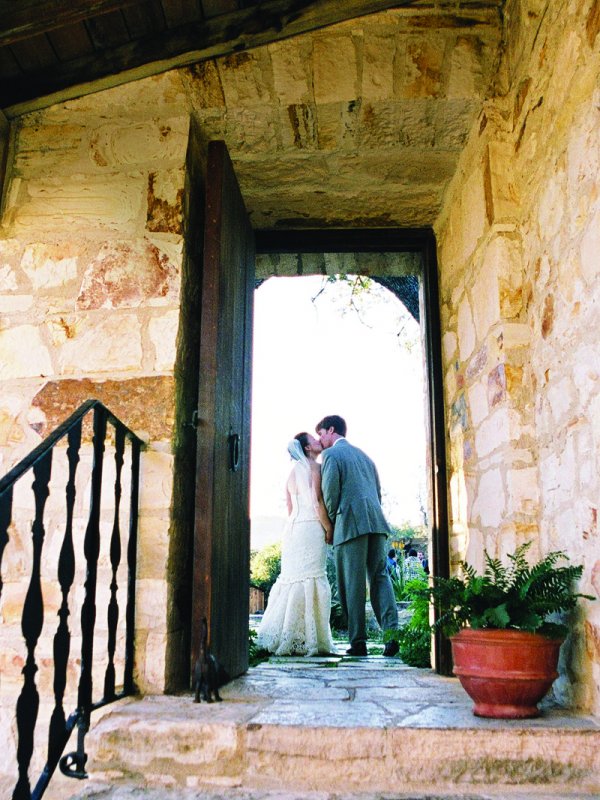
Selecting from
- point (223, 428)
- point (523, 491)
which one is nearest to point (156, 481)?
point (223, 428)

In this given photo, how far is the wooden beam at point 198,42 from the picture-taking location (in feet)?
8.88

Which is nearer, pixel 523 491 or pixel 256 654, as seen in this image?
pixel 523 491

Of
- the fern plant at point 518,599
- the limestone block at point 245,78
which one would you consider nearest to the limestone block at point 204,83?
the limestone block at point 245,78

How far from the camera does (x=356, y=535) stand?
423 cm

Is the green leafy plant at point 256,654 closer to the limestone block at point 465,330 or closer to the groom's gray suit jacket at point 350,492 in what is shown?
the groom's gray suit jacket at point 350,492

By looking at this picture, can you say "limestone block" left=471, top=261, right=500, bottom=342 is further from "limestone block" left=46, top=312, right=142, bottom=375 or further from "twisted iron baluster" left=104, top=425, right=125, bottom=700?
"twisted iron baluster" left=104, top=425, right=125, bottom=700

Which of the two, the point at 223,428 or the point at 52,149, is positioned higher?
the point at 52,149

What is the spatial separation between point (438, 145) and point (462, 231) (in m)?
0.39

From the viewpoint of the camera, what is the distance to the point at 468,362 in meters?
3.09

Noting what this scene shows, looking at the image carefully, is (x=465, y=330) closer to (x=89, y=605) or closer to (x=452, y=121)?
(x=452, y=121)

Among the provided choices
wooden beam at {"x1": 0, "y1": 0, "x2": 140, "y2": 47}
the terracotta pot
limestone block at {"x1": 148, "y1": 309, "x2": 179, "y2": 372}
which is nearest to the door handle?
limestone block at {"x1": 148, "y1": 309, "x2": 179, "y2": 372}

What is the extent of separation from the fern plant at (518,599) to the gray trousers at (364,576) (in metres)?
1.95

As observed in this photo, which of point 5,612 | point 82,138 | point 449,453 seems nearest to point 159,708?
point 5,612

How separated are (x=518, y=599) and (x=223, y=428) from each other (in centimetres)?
125
